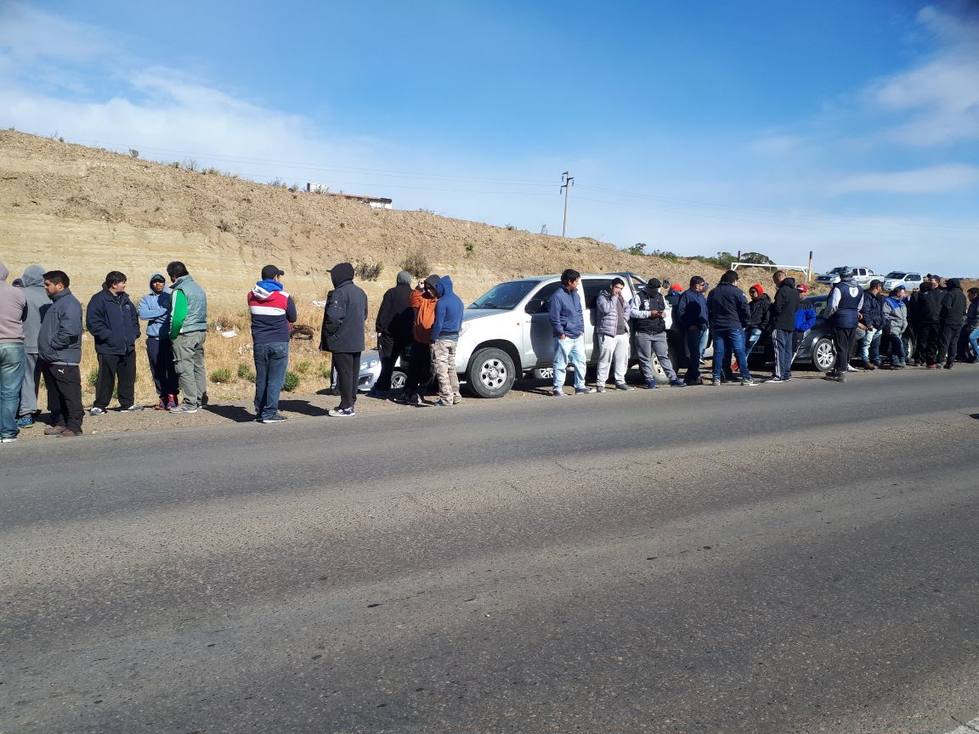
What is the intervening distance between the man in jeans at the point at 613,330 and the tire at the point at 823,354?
5.06 metres

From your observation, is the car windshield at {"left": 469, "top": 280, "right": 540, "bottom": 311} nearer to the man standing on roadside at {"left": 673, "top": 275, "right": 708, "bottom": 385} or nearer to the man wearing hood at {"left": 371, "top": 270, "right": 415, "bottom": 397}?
the man wearing hood at {"left": 371, "top": 270, "right": 415, "bottom": 397}

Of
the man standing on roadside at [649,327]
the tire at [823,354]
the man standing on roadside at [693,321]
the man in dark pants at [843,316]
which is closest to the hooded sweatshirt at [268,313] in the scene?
the man standing on roadside at [649,327]

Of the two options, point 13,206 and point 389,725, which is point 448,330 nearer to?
point 389,725

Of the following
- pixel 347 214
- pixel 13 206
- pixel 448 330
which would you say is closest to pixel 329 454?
pixel 448 330

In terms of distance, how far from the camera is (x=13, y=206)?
29.2 meters

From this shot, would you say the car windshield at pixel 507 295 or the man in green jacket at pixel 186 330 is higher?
the car windshield at pixel 507 295

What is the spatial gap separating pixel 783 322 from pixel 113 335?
10921 millimetres

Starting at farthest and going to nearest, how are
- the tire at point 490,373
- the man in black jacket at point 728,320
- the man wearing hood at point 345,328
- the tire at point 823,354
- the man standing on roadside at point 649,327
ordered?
the tire at point 823,354, the man in black jacket at point 728,320, the man standing on roadside at point 649,327, the tire at point 490,373, the man wearing hood at point 345,328

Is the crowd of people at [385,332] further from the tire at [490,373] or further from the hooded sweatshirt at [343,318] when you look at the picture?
the tire at [490,373]

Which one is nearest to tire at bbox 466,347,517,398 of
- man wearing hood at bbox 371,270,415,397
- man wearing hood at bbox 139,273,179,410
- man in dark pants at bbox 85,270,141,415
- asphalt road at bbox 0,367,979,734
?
man wearing hood at bbox 371,270,415,397

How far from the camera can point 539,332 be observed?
1327cm

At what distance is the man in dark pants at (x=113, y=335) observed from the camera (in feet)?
34.5

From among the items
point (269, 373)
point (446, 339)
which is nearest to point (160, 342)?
point (269, 373)

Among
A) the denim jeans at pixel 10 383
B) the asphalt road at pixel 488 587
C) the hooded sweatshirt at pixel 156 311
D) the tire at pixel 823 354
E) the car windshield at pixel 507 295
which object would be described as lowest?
the asphalt road at pixel 488 587
